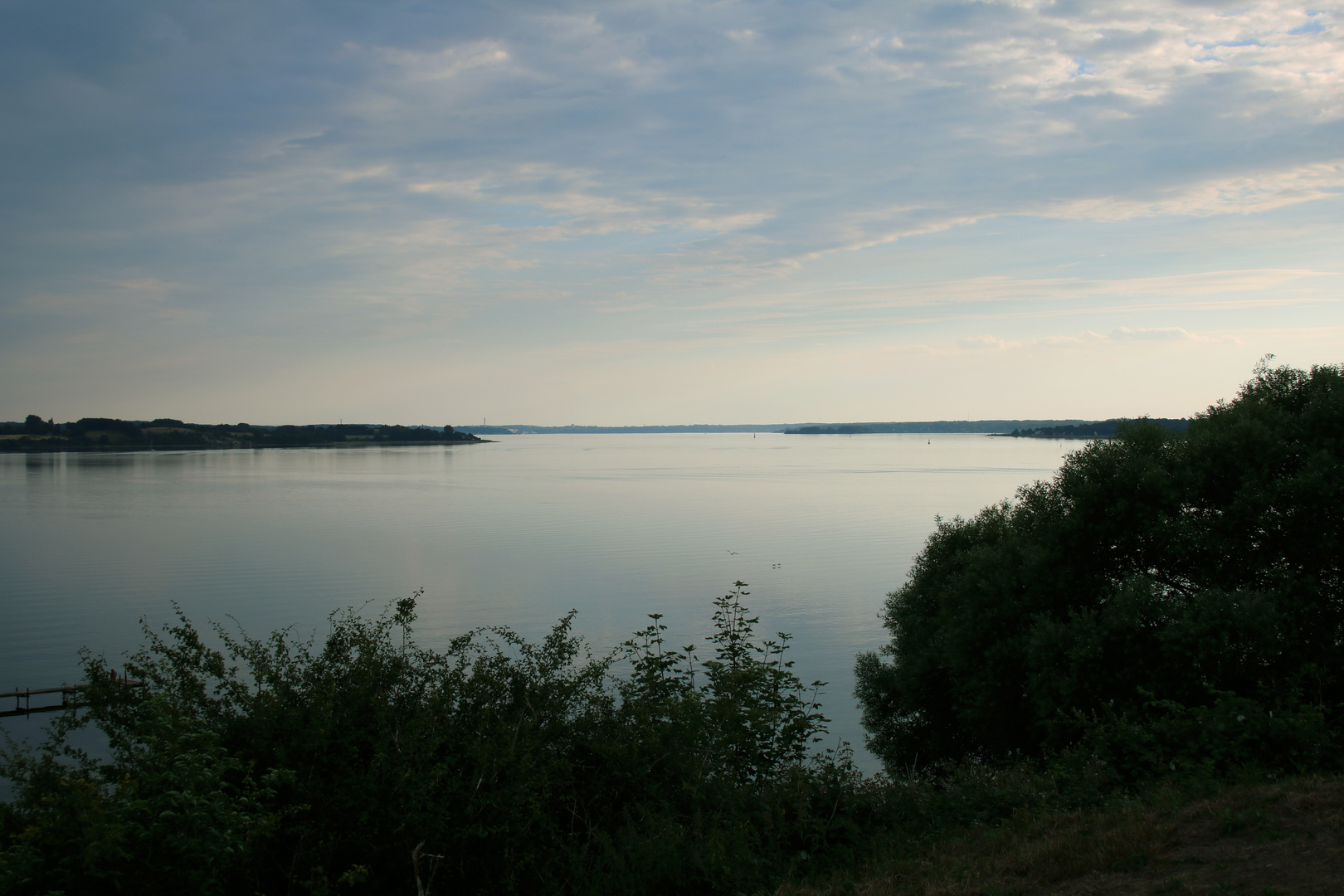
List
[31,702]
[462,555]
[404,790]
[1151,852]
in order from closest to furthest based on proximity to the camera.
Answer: [1151,852], [404,790], [31,702], [462,555]

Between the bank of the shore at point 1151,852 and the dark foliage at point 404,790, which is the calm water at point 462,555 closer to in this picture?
the dark foliage at point 404,790

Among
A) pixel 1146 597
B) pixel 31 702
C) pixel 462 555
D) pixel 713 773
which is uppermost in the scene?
pixel 1146 597

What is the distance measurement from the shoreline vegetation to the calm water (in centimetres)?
991

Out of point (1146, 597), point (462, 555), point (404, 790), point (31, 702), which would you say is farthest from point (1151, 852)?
point (462, 555)

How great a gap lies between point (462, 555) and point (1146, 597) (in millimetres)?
40467

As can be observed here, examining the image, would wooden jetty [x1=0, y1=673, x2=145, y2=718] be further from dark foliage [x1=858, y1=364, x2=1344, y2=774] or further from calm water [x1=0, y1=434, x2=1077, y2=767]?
dark foliage [x1=858, y1=364, x2=1344, y2=774]

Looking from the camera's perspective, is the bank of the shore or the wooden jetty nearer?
the bank of the shore

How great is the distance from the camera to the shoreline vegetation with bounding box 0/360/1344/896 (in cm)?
841

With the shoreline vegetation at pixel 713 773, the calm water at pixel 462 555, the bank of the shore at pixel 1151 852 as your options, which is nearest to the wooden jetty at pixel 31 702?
the calm water at pixel 462 555

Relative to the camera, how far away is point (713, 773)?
13117 millimetres

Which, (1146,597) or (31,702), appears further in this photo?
(31,702)

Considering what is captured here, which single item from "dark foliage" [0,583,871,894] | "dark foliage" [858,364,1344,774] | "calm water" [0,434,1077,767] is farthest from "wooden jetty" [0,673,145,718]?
"dark foliage" [858,364,1344,774]

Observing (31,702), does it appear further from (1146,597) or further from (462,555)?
(1146,597)

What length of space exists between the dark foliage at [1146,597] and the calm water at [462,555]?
351 cm
